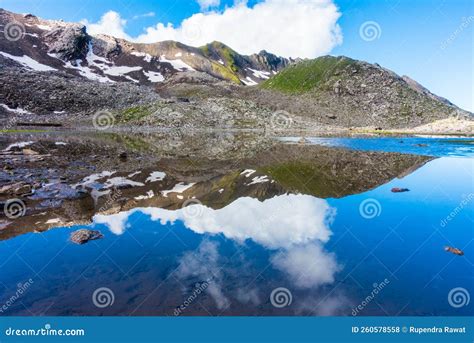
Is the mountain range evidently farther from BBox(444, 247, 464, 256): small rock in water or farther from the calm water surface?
BBox(444, 247, 464, 256): small rock in water

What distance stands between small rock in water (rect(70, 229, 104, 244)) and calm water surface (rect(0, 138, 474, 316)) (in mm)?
400

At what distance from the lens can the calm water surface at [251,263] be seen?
27.6 ft

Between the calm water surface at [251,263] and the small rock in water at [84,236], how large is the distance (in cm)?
40

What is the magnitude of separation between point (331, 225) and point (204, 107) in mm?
139357

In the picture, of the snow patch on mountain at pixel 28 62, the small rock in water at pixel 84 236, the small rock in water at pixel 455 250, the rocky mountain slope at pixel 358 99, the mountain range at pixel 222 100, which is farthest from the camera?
the snow patch on mountain at pixel 28 62

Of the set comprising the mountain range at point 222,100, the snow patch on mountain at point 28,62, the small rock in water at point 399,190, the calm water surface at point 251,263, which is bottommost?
the calm water surface at point 251,263

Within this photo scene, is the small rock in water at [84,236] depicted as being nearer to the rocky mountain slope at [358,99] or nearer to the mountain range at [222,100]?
the mountain range at [222,100]

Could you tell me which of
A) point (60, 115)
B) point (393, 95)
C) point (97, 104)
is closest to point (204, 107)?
point (97, 104)

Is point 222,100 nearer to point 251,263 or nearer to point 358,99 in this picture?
point 358,99

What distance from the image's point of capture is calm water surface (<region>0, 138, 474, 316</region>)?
840cm

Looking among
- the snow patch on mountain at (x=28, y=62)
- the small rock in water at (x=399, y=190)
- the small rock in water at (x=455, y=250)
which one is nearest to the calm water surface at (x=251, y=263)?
the small rock in water at (x=455, y=250)

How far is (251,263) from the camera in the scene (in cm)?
1041

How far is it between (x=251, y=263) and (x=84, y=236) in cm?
630
